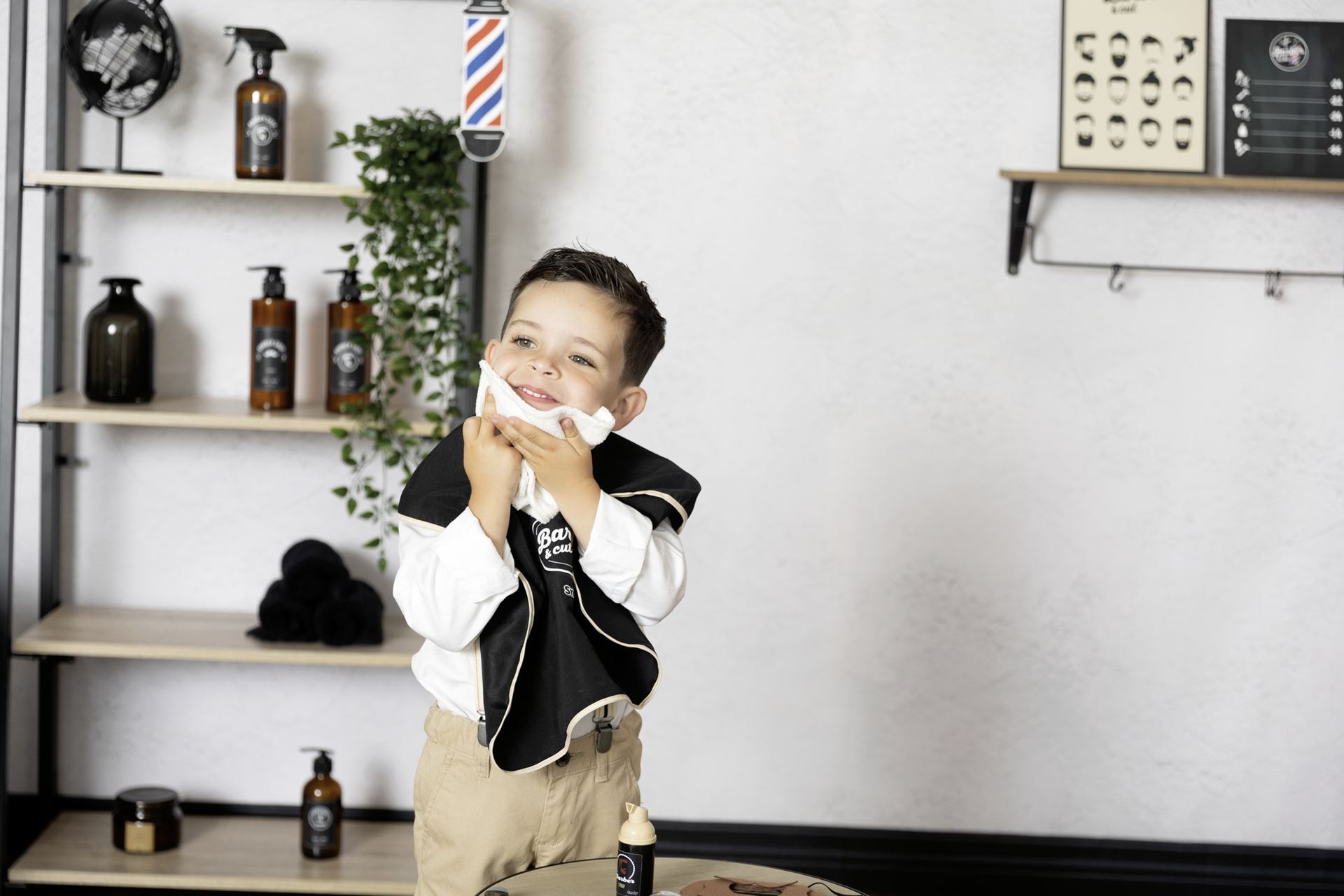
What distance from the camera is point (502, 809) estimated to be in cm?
142

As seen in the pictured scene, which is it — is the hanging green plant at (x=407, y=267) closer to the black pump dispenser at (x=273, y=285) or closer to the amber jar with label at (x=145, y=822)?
the black pump dispenser at (x=273, y=285)

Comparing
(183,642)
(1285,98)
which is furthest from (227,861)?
(1285,98)

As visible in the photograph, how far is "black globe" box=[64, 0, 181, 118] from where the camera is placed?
7.29ft

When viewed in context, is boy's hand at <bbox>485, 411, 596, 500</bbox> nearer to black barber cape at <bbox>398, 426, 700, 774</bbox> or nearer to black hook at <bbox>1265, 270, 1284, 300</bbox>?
black barber cape at <bbox>398, 426, 700, 774</bbox>

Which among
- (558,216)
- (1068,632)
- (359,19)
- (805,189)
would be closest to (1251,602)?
(1068,632)

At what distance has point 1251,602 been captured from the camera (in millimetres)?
2600

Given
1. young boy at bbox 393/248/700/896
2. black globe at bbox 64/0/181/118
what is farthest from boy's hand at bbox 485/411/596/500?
black globe at bbox 64/0/181/118

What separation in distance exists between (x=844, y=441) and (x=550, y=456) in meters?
1.34

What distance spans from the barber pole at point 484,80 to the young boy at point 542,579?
2.84ft

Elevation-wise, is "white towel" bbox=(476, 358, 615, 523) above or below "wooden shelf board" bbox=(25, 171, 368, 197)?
below

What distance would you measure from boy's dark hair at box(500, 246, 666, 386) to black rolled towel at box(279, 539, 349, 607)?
112 cm

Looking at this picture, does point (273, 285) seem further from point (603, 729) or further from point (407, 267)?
point (603, 729)

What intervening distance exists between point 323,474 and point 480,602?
53.0 inches

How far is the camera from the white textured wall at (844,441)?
248 cm
